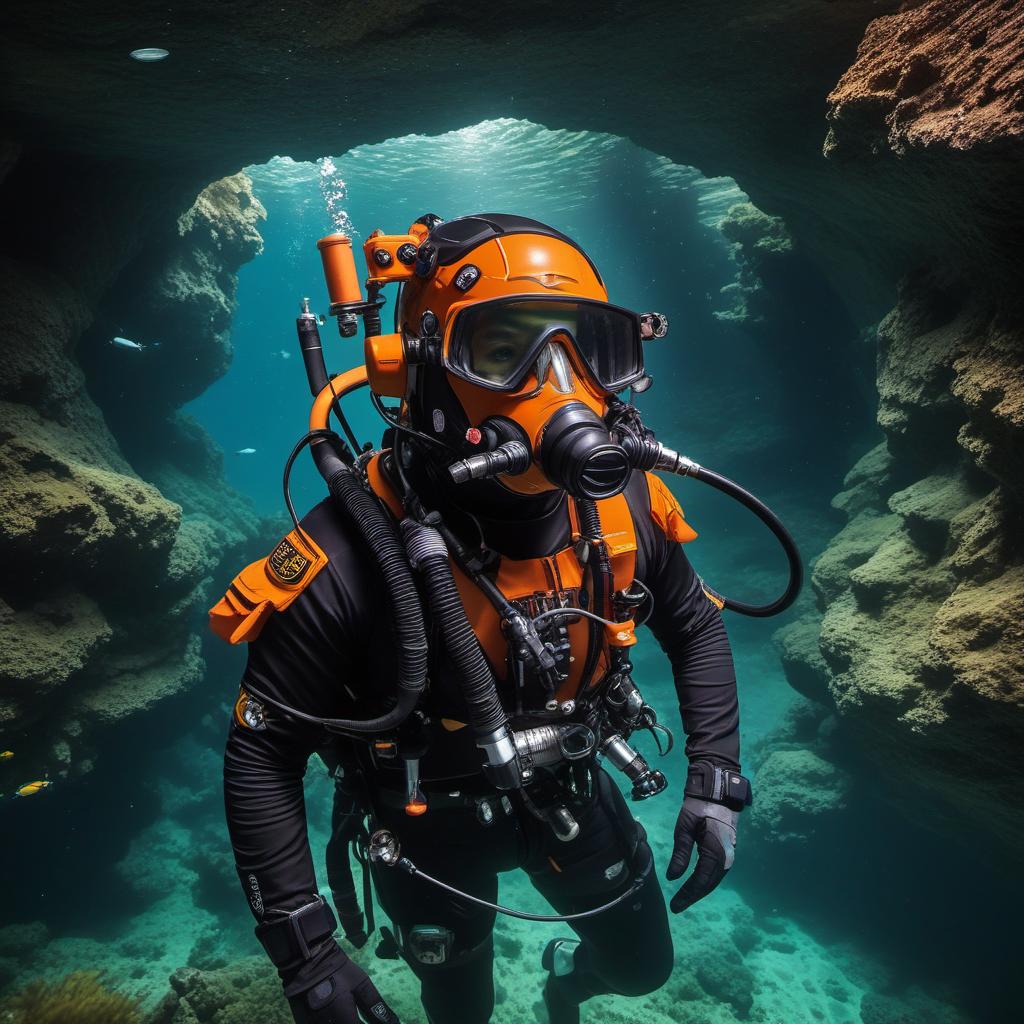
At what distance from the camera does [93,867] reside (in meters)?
10.3

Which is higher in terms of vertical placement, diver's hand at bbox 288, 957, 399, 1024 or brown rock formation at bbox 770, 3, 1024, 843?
brown rock formation at bbox 770, 3, 1024, 843

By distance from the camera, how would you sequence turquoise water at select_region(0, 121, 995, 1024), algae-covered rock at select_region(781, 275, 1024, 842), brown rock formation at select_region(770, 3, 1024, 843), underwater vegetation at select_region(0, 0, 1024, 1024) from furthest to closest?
turquoise water at select_region(0, 121, 995, 1024), underwater vegetation at select_region(0, 0, 1024, 1024), algae-covered rock at select_region(781, 275, 1024, 842), brown rock formation at select_region(770, 3, 1024, 843)

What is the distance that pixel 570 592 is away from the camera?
2.45m

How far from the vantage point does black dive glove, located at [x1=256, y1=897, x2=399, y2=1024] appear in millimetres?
2074

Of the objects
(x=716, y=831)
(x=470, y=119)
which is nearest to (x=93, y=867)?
(x=716, y=831)

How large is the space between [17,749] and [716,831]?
8351 millimetres

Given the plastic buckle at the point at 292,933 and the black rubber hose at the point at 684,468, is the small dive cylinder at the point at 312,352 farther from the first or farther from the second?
the plastic buckle at the point at 292,933

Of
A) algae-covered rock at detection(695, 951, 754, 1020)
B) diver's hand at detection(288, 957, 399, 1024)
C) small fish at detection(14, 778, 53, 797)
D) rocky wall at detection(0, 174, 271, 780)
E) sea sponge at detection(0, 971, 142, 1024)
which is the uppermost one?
rocky wall at detection(0, 174, 271, 780)

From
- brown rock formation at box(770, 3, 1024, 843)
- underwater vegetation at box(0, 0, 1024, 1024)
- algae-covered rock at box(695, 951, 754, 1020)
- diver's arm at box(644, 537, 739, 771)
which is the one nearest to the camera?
diver's arm at box(644, 537, 739, 771)

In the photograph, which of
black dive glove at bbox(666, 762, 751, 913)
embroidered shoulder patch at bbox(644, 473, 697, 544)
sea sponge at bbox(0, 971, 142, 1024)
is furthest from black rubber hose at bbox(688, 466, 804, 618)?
sea sponge at bbox(0, 971, 142, 1024)

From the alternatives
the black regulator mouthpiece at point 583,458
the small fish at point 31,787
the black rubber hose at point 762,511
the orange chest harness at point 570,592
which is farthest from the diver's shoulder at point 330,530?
the small fish at point 31,787

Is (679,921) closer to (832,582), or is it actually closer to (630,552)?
(832,582)

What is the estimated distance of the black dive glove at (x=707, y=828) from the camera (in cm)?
257

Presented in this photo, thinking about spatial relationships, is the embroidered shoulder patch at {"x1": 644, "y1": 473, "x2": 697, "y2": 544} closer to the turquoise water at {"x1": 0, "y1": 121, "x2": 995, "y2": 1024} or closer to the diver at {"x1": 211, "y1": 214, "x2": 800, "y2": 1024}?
the diver at {"x1": 211, "y1": 214, "x2": 800, "y2": 1024}
